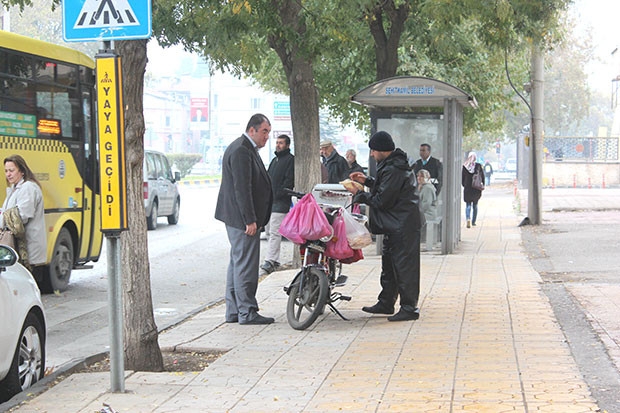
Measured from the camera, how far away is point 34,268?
13008 millimetres

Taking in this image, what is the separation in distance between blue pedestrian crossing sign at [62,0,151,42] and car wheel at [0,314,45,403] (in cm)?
214

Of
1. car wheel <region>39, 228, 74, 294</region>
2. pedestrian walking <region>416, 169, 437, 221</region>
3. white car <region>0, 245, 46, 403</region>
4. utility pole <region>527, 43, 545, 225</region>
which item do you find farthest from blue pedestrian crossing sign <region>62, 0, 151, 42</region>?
utility pole <region>527, 43, 545, 225</region>

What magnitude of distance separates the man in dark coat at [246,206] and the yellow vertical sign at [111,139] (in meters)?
3.11

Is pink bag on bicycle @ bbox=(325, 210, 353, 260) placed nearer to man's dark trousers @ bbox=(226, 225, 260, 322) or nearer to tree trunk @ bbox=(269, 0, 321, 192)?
man's dark trousers @ bbox=(226, 225, 260, 322)

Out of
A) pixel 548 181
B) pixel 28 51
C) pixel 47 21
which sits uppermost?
pixel 47 21

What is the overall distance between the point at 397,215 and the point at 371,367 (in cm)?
248

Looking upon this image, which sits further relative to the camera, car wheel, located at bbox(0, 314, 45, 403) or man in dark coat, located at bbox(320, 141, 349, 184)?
man in dark coat, located at bbox(320, 141, 349, 184)

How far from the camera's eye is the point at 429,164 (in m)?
17.5

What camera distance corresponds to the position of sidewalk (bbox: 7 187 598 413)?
6.24 metres

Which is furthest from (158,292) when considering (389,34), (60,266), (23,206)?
(389,34)

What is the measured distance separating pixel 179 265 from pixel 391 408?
11166 mm

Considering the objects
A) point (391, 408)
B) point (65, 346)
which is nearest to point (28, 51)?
point (65, 346)

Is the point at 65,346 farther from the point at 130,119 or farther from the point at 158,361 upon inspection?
the point at 130,119

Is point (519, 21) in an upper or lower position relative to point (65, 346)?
upper
